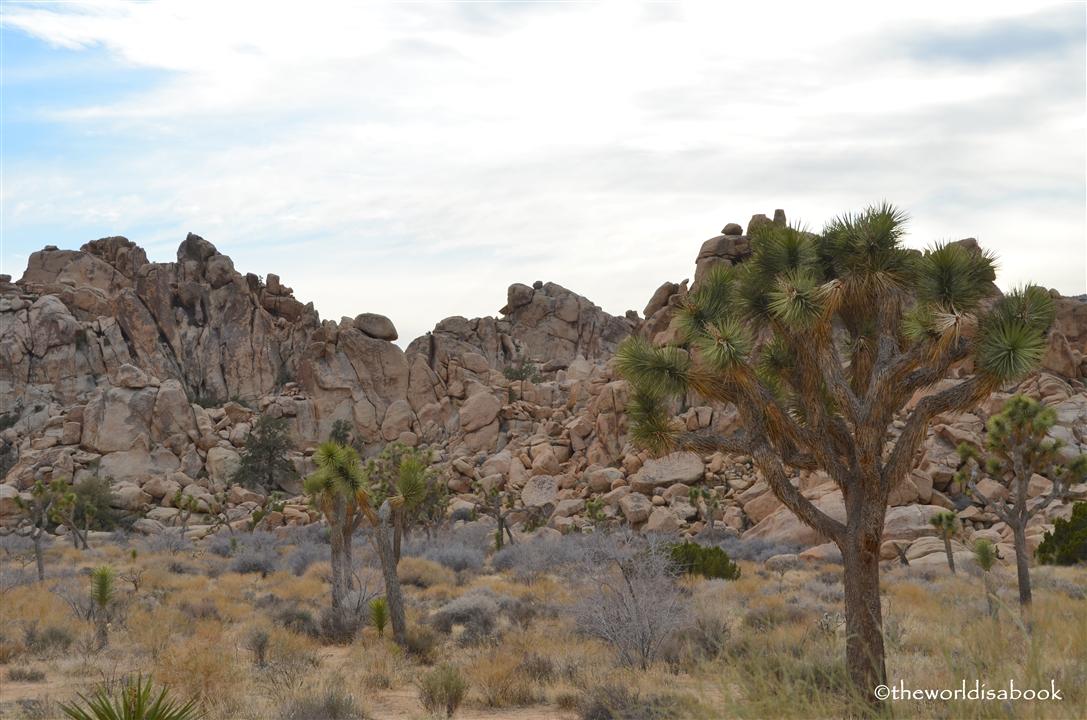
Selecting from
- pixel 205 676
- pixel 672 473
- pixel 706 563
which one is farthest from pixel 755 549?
pixel 205 676

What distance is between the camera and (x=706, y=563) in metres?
21.8

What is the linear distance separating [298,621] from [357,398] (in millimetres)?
42369

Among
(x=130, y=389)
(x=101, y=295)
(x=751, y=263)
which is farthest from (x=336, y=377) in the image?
(x=751, y=263)

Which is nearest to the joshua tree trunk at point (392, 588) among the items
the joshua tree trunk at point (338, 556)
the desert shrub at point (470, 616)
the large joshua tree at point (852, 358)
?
the desert shrub at point (470, 616)

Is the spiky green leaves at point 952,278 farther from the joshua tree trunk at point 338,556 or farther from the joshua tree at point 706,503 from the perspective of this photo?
the joshua tree at point 706,503

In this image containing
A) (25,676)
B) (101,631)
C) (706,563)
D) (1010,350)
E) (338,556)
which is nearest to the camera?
(1010,350)

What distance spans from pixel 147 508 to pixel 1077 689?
4518cm

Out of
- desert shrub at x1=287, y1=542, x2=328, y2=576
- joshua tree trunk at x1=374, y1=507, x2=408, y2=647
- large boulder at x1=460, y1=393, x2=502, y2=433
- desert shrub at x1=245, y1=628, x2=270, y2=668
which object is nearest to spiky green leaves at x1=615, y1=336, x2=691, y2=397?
joshua tree trunk at x1=374, y1=507, x2=408, y2=647

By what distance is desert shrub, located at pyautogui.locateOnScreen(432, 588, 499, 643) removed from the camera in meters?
15.3

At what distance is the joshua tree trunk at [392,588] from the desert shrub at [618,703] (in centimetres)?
513

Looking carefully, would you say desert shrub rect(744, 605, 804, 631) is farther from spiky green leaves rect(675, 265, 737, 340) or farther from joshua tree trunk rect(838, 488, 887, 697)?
spiky green leaves rect(675, 265, 737, 340)

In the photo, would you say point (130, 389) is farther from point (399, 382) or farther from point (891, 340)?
point (891, 340)

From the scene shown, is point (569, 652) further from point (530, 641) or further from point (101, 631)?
point (101, 631)

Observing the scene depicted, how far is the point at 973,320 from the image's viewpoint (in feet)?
33.7
